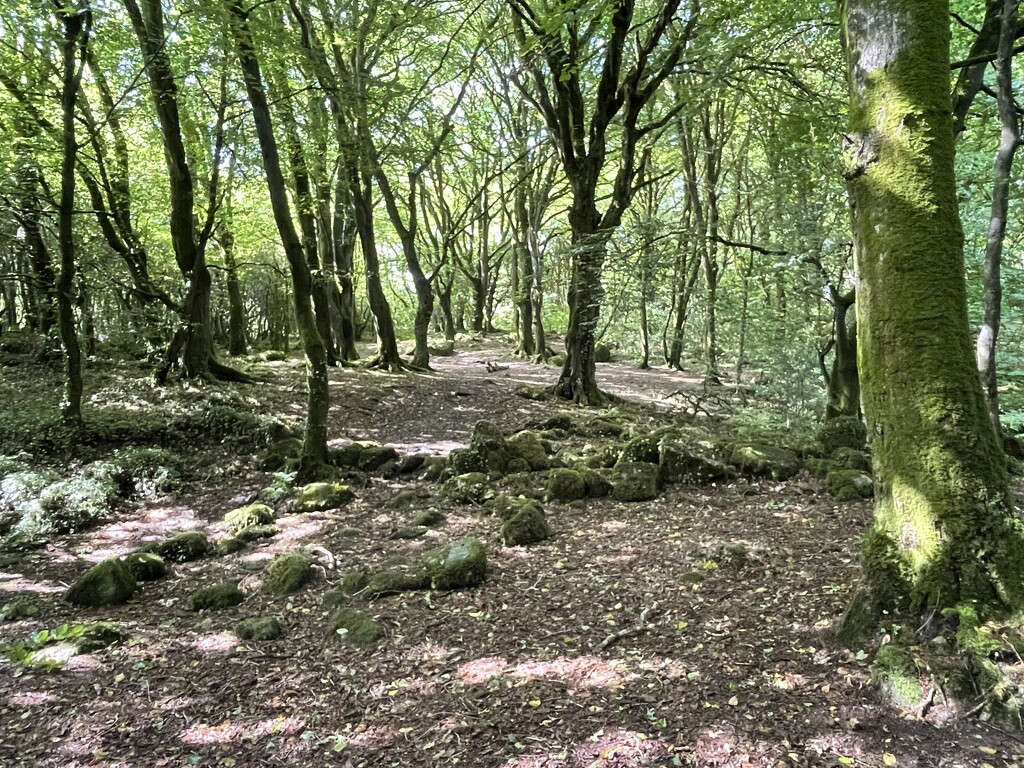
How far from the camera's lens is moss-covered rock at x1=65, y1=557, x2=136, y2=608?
15.2 feet

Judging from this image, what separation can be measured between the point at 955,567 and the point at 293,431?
28.2 feet

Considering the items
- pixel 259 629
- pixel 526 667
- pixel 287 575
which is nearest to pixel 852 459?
pixel 526 667

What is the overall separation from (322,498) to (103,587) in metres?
2.39

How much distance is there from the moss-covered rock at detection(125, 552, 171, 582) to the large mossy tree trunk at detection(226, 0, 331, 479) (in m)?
2.40

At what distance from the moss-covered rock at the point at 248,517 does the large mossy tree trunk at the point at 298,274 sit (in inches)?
43.3

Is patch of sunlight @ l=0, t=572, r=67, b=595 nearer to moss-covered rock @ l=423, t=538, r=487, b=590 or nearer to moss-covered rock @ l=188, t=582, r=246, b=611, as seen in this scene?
moss-covered rock @ l=188, t=582, r=246, b=611

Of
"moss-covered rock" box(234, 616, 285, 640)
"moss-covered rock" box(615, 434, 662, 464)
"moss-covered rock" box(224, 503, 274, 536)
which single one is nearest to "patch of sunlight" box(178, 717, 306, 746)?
"moss-covered rock" box(234, 616, 285, 640)

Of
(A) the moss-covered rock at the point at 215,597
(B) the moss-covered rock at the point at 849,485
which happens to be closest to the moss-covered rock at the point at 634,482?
(B) the moss-covered rock at the point at 849,485

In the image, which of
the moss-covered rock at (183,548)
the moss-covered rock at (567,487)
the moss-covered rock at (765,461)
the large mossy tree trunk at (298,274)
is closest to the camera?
→ the moss-covered rock at (183,548)

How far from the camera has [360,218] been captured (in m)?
14.3

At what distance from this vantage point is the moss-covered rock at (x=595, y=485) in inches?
255

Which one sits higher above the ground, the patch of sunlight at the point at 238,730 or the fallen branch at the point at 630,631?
the fallen branch at the point at 630,631

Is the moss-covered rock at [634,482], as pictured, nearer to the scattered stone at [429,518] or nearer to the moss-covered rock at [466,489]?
the moss-covered rock at [466,489]

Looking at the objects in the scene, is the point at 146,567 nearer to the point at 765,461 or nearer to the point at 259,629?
the point at 259,629
